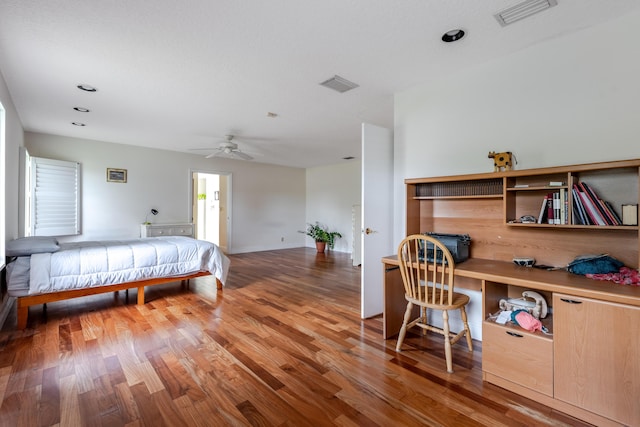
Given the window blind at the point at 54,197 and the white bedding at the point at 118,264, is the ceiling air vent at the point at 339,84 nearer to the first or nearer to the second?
the white bedding at the point at 118,264

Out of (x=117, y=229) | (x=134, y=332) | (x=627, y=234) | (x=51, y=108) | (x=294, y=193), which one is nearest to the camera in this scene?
(x=627, y=234)

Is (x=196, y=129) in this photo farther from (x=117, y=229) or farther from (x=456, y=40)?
(x=456, y=40)

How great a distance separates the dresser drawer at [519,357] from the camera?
5.67 ft

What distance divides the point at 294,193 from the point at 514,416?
287 inches

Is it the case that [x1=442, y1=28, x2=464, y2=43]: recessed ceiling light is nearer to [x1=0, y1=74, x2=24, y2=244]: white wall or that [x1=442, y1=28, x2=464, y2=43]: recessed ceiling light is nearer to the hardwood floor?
the hardwood floor

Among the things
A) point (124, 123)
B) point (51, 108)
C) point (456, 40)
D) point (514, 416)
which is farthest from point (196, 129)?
point (514, 416)

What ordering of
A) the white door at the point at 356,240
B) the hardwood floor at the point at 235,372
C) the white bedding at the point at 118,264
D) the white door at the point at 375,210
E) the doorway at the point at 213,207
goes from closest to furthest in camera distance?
1. the hardwood floor at the point at 235,372
2. the white bedding at the point at 118,264
3. the white door at the point at 375,210
4. the white door at the point at 356,240
5. the doorway at the point at 213,207

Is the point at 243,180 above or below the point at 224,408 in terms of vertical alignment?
above

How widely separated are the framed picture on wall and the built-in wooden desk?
20.1 ft

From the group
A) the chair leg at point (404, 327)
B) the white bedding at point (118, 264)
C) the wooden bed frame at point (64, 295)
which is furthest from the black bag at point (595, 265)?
the wooden bed frame at point (64, 295)

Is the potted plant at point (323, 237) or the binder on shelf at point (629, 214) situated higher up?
the binder on shelf at point (629, 214)

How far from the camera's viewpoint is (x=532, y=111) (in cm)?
234

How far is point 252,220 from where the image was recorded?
25.1 feet

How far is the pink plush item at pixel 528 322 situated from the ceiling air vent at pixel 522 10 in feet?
6.19
